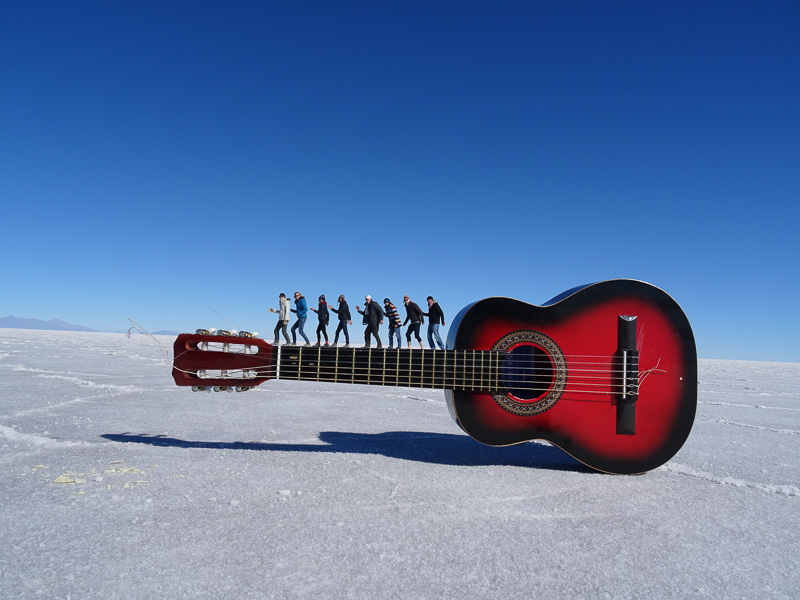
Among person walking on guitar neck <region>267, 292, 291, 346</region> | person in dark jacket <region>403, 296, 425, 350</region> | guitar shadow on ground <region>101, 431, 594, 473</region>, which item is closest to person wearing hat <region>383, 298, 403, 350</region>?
person in dark jacket <region>403, 296, 425, 350</region>

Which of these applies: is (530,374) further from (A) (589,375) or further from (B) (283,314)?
(B) (283,314)

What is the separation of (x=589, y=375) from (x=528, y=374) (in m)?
0.41

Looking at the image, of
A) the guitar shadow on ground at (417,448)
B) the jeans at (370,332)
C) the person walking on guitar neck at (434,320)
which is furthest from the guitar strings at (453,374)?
the jeans at (370,332)

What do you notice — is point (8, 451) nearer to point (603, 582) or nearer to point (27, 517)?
point (27, 517)

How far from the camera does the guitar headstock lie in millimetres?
2844

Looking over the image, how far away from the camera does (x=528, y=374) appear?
2984 millimetres

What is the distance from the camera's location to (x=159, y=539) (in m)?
1.64

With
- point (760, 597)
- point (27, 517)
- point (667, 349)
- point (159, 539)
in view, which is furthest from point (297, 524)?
point (667, 349)

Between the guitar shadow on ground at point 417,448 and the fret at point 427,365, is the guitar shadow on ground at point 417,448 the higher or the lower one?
the lower one

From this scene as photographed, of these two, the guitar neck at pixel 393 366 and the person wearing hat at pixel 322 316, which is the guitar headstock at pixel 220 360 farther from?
the person wearing hat at pixel 322 316

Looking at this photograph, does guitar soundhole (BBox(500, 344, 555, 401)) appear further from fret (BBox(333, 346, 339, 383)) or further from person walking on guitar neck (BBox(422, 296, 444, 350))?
person walking on guitar neck (BBox(422, 296, 444, 350))

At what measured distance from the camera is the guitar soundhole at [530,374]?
285cm

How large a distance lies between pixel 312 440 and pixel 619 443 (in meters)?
2.24

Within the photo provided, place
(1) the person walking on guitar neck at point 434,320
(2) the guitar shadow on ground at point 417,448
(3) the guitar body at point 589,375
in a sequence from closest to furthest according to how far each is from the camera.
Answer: (3) the guitar body at point 589,375 < (2) the guitar shadow on ground at point 417,448 < (1) the person walking on guitar neck at point 434,320
